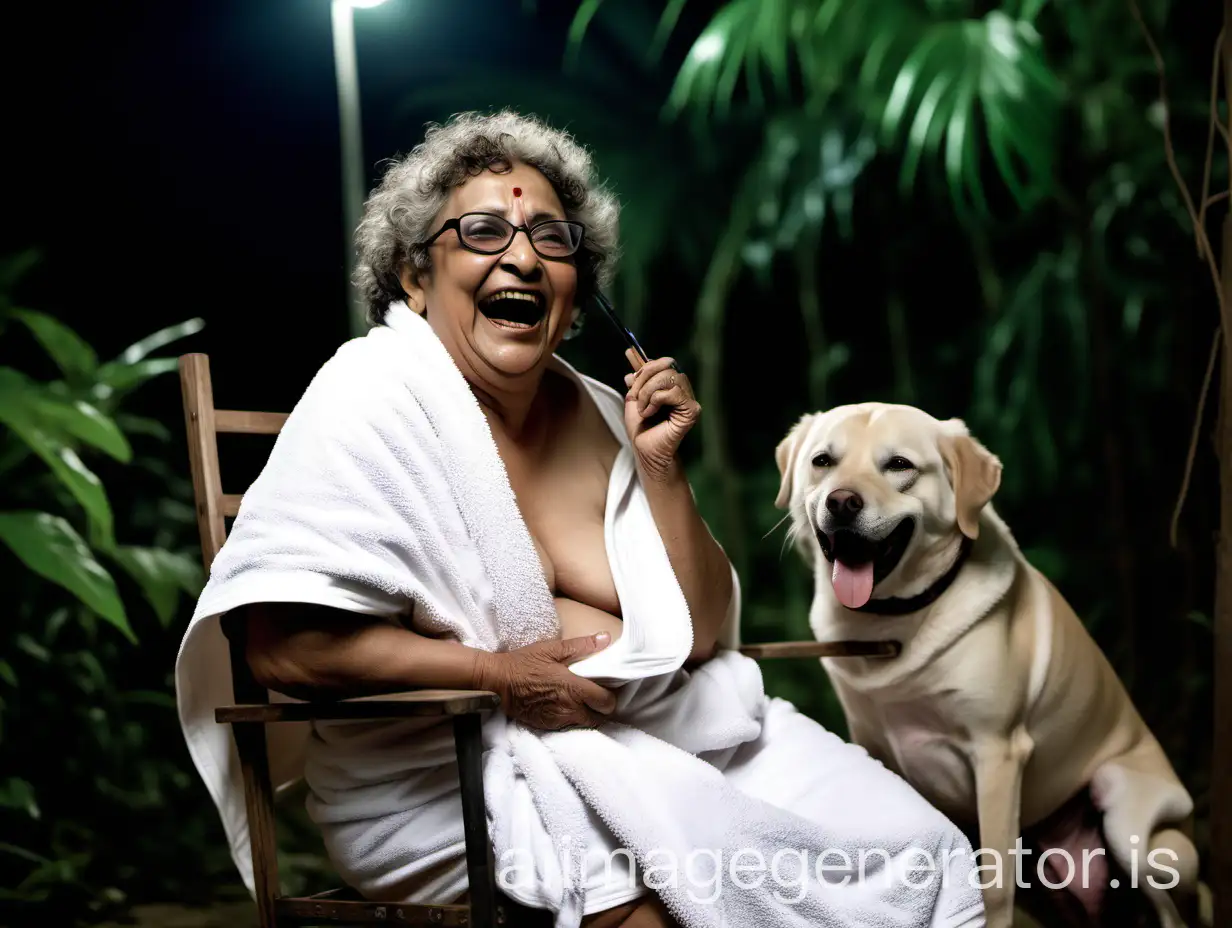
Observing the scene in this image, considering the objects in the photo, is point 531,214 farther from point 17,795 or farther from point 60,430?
point 17,795

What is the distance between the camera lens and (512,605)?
1.58 m

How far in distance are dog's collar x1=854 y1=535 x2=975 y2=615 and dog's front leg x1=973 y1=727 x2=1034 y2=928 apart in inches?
8.2

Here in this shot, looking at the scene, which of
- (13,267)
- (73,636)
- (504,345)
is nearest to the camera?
(504,345)

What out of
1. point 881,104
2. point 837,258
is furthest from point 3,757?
point 881,104

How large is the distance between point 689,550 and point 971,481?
408 mm

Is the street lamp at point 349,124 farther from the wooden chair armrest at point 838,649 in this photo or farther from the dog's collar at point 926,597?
the dog's collar at point 926,597

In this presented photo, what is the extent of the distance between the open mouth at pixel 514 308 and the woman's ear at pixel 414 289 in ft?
0.40

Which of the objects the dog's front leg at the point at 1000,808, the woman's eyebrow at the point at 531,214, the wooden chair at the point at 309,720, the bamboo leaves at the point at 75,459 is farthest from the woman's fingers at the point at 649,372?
the bamboo leaves at the point at 75,459

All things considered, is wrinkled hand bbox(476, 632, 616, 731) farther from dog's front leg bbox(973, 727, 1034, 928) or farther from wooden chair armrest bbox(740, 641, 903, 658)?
dog's front leg bbox(973, 727, 1034, 928)

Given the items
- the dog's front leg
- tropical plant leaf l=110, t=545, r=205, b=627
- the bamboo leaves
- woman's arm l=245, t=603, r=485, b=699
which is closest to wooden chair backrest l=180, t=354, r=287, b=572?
woman's arm l=245, t=603, r=485, b=699

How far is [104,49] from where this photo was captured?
9.37 ft

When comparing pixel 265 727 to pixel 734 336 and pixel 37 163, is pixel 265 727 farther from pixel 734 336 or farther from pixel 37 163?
pixel 734 336

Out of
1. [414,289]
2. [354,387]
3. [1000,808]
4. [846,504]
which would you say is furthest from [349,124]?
[1000,808]

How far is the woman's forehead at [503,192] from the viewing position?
66.7 inches
